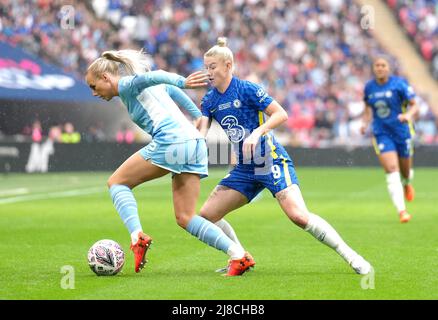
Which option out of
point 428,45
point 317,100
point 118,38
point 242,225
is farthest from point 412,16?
point 242,225

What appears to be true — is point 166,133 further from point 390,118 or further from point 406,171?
point 406,171

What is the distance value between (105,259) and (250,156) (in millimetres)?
1553

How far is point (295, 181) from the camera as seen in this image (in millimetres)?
9070

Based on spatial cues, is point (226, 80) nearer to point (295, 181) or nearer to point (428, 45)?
point (295, 181)

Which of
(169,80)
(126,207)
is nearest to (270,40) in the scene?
(126,207)

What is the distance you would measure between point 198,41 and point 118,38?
2.87 meters

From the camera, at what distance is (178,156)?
885 cm

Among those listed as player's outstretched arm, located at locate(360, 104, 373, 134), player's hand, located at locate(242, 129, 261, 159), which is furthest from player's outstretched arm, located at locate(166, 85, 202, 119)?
player's outstretched arm, located at locate(360, 104, 373, 134)

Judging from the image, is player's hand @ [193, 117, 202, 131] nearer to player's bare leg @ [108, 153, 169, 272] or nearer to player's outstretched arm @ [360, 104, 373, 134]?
player's bare leg @ [108, 153, 169, 272]

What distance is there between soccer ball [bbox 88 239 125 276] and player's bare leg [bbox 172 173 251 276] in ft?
2.10

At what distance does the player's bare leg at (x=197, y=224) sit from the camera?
8.89 m

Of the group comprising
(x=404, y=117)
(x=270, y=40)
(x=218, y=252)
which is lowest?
(x=218, y=252)

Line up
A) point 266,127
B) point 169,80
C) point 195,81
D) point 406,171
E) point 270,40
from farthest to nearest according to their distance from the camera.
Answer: point 270,40, point 406,171, point 266,127, point 169,80, point 195,81

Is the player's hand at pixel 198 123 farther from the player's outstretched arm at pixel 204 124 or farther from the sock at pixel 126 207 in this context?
the sock at pixel 126 207
